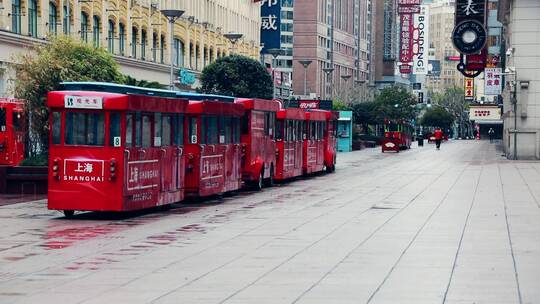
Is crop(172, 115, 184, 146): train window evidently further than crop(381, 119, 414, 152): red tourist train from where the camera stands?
No

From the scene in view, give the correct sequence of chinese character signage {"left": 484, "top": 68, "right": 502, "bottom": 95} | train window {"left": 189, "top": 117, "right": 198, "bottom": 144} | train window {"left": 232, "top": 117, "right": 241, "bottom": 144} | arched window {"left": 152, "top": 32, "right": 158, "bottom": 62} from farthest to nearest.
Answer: chinese character signage {"left": 484, "top": 68, "right": 502, "bottom": 95}, arched window {"left": 152, "top": 32, "right": 158, "bottom": 62}, train window {"left": 232, "top": 117, "right": 241, "bottom": 144}, train window {"left": 189, "top": 117, "right": 198, "bottom": 144}

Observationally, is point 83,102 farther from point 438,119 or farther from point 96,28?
point 438,119

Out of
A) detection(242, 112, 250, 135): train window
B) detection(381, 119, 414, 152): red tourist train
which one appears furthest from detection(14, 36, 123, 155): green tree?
detection(381, 119, 414, 152): red tourist train

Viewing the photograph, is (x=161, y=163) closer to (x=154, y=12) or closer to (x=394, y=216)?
(x=394, y=216)

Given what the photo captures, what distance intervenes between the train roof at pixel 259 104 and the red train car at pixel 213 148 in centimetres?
125

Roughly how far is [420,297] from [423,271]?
8.01 ft

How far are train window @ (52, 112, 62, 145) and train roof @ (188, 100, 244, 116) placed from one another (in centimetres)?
554

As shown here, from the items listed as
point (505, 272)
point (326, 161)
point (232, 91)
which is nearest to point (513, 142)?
point (232, 91)

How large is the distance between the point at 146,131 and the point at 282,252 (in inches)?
324

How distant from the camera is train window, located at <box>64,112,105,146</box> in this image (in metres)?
24.0

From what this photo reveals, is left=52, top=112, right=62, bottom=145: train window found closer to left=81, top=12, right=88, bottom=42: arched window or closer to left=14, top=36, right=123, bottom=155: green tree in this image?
left=14, top=36, right=123, bottom=155: green tree

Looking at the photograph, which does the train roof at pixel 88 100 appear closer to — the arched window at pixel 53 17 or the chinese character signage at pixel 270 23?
the arched window at pixel 53 17

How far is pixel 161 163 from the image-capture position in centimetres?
2653

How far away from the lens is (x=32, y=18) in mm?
50719
